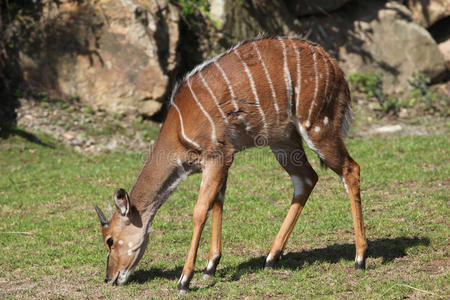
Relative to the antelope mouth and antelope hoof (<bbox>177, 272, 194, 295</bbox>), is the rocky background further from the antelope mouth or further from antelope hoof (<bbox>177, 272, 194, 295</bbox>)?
antelope hoof (<bbox>177, 272, 194, 295</bbox>)

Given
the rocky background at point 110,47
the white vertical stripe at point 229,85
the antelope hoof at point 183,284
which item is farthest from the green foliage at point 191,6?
the antelope hoof at point 183,284

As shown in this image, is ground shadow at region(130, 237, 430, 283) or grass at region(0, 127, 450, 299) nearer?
grass at region(0, 127, 450, 299)

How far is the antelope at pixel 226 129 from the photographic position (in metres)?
4.99

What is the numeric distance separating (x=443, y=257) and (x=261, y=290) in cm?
167

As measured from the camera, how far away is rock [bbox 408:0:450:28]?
1348 cm

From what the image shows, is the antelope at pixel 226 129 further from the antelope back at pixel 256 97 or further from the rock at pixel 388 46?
the rock at pixel 388 46

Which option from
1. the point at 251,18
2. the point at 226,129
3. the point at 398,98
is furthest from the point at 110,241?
the point at 398,98

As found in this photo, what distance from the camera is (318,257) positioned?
553cm

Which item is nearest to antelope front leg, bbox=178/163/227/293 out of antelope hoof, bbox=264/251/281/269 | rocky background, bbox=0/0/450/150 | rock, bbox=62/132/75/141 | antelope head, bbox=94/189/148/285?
antelope head, bbox=94/189/148/285

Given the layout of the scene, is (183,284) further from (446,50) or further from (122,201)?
(446,50)

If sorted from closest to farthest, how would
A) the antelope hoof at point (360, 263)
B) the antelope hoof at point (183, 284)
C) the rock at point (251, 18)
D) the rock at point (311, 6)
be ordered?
1. the antelope hoof at point (183, 284)
2. the antelope hoof at point (360, 263)
3. the rock at point (251, 18)
4. the rock at point (311, 6)

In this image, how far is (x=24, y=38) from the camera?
1116cm

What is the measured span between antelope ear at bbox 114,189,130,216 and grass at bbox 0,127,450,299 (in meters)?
0.64

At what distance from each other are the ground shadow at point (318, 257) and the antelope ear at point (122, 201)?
0.65 meters
